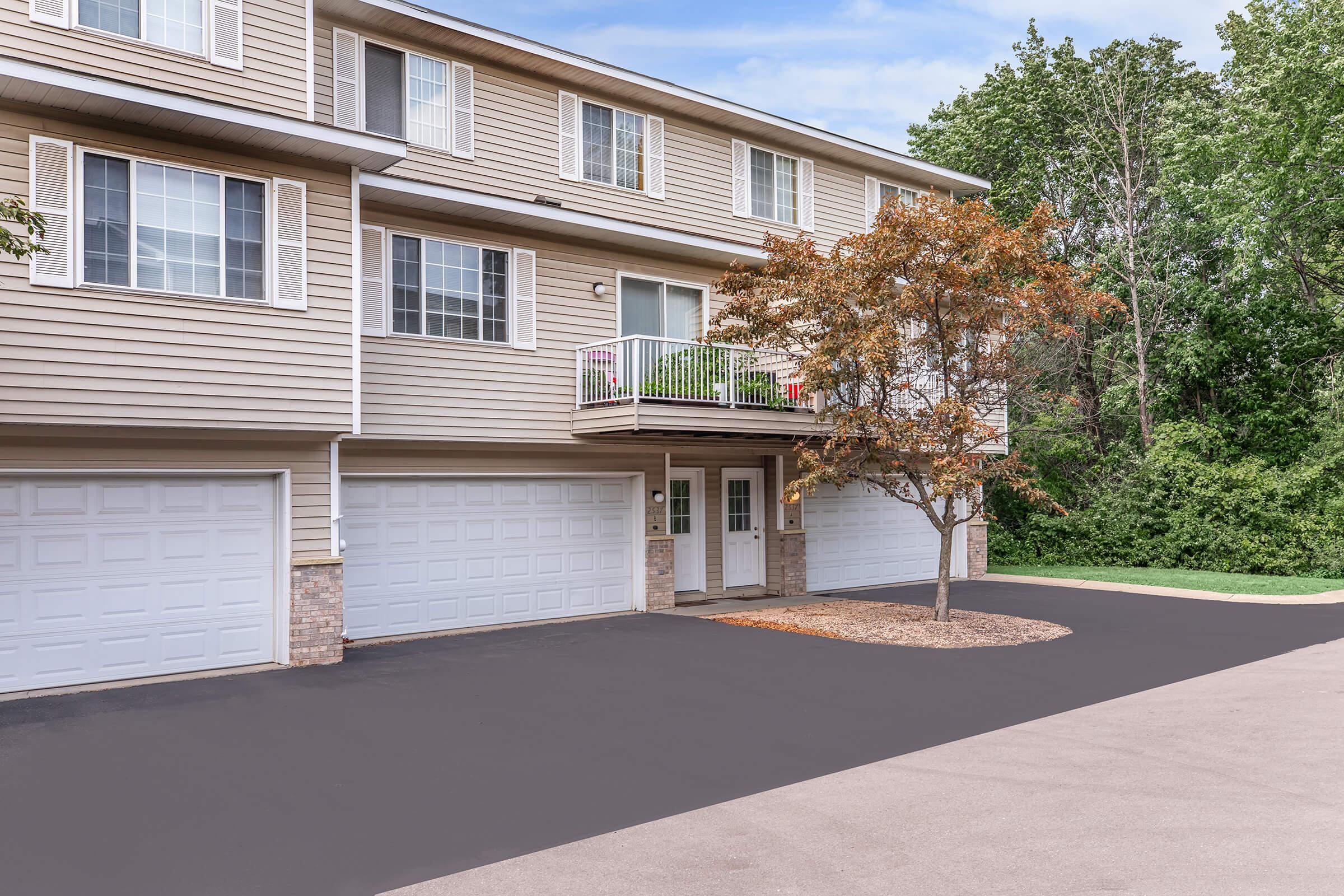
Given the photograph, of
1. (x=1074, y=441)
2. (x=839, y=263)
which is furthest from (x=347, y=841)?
(x=1074, y=441)

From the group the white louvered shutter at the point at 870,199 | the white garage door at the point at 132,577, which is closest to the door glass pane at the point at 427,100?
the white garage door at the point at 132,577

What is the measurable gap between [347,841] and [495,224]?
363 inches

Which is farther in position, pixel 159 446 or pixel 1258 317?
pixel 1258 317

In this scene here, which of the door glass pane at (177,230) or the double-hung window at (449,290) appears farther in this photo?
the double-hung window at (449,290)

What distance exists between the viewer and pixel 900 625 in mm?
12867

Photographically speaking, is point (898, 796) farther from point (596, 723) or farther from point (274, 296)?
point (274, 296)

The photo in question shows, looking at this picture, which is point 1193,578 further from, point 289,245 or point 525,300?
point 289,245

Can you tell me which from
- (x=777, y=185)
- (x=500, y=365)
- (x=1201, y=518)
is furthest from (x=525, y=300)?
(x=1201, y=518)

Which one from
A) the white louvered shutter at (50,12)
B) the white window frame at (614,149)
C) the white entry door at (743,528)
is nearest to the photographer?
the white louvered shutter at (50,12)

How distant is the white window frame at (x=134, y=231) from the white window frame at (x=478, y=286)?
2028 mm

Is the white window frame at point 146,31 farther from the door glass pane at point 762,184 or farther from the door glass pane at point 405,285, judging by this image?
the door glass pane at point 762,184

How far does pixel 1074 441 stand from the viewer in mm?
23281

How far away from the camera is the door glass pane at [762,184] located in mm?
16234

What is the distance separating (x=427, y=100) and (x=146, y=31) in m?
3.71
